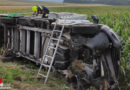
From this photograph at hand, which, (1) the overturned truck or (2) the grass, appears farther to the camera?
(2) the grass

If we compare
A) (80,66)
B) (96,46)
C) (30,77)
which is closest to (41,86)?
(30,77)

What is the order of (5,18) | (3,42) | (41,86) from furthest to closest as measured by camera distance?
(3,42), (5,18), (41,86)

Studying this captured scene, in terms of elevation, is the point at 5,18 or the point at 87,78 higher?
the point at 5,18

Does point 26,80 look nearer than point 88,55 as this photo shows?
No

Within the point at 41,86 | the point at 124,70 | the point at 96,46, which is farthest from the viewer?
the point at 124,70

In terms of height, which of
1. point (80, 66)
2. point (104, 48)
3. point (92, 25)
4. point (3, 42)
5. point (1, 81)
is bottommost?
point (3, 42)

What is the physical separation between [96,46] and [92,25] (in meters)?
1.01

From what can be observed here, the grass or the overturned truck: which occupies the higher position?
the overturned truck

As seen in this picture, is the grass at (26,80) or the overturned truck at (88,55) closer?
the overturned truck at (88,55)

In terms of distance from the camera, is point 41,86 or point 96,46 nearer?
point 96,46

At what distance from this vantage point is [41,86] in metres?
7.21

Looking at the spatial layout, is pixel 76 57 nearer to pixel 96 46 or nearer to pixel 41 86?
pixel 96 46

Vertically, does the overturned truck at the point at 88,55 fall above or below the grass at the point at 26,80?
above

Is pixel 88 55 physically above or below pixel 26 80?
above
